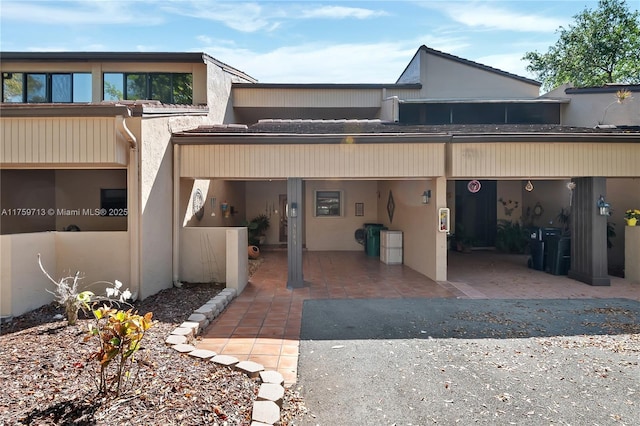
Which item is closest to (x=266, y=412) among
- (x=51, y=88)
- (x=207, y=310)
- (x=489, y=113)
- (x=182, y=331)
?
(x=182, y=331)

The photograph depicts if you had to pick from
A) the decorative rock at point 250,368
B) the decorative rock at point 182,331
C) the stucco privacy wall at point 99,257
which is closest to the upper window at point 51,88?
the stucco privacy wall at point 99,257

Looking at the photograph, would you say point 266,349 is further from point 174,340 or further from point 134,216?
point 134,216

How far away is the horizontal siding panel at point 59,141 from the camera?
6109 mm

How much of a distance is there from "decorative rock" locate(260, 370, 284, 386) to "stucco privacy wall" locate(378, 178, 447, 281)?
590 centimetres

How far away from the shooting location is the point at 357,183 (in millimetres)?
13953

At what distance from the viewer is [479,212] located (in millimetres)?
14273

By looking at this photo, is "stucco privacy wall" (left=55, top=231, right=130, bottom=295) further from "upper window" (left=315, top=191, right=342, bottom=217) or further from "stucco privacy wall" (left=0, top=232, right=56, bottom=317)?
"upper window" (left=315, top=191, right=342, bottom=217)

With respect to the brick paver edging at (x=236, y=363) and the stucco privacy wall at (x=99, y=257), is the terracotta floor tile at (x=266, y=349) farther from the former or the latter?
the stucco privacy wall at (x=99, y=257)

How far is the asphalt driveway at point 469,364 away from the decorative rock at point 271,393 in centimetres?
31

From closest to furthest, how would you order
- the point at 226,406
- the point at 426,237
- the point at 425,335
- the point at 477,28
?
the point at 226,406, the point at 425,335, the point at 426,237, the point at 477,28

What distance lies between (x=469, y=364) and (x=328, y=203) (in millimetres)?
9956

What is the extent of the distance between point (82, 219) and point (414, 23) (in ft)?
33.4

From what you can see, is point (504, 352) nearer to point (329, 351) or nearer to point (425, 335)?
point (425, 335)

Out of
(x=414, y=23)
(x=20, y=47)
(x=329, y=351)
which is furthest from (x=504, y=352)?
(x=20, y=47)
